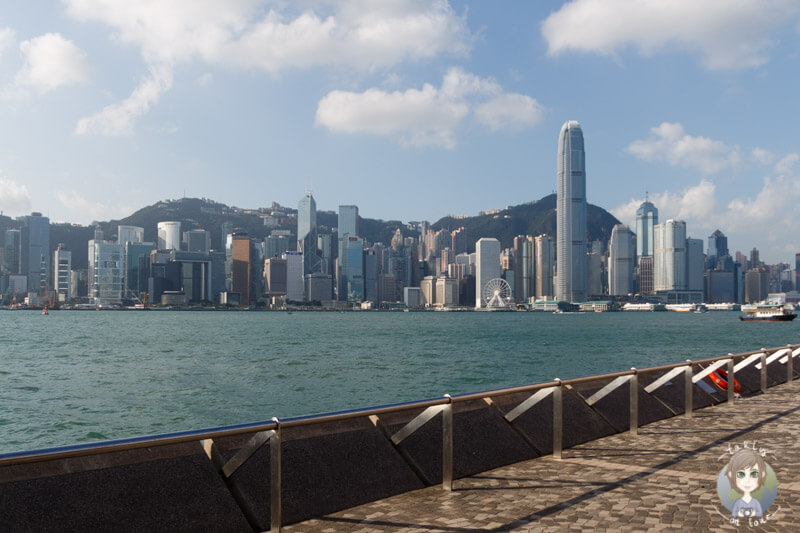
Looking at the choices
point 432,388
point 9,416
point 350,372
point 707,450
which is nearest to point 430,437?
point 707,450

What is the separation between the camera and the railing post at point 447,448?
830 centimetres

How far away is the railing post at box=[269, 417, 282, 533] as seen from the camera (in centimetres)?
672

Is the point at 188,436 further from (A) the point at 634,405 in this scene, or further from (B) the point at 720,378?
(B) the point at 720,378

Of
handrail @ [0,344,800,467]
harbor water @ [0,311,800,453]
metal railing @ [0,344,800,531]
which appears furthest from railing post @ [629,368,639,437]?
A: harbor water @ [0,311,800,453]

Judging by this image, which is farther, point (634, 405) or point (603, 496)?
point (634, 405)

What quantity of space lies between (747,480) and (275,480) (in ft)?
15.7

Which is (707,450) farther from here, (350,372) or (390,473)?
(350,372)

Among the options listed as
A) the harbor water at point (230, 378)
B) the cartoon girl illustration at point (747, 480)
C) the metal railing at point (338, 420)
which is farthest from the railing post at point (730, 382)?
the harbor water at point (230, 378)

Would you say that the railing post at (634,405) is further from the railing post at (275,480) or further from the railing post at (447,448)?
the railing post at (275,480)

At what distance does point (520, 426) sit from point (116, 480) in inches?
226

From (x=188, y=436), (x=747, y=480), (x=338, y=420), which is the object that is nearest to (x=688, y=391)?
(x=747, y=480)

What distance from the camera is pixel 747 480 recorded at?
714 cm

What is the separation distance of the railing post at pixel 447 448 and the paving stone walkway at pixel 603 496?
→ 14 centimetres

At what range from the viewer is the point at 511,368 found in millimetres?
50219
